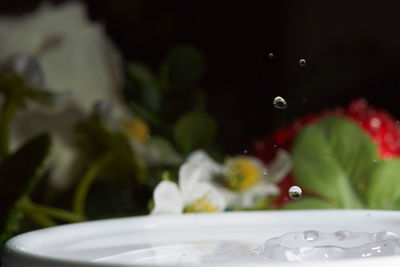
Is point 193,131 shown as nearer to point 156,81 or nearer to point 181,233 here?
point 156,81

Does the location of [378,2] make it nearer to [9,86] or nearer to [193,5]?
[193,5]

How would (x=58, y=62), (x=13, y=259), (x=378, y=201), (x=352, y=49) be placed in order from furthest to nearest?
(x=352, y=49) < (x=58, y=62) < (x=378, y=201) < (x=13, y=259)

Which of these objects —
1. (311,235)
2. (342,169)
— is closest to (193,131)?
(342,169)

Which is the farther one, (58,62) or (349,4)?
(349,4)

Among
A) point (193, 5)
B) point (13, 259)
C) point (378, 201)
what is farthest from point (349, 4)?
point (13, 259)

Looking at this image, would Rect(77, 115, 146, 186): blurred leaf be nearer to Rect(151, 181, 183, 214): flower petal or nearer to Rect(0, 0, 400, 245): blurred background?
Rect(0, 0, 400, 245): blurred background

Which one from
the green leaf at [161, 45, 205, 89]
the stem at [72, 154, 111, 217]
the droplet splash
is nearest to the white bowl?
the droplet splash
